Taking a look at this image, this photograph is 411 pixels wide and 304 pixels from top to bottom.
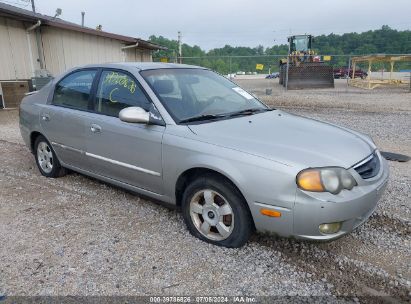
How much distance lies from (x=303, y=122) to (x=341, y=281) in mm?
1546

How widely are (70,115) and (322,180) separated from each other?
2991 mm

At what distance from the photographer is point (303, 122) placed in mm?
3484

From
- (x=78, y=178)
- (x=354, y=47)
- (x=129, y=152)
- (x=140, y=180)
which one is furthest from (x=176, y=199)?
(x=354, y=47)

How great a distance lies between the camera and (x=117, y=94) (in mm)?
3703

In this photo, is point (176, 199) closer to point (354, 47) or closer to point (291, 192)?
point (291, 192)

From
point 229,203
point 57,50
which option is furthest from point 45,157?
point 57,50

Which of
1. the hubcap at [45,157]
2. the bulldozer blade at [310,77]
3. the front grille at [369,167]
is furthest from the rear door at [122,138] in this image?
the bulldozer blade at [310,77]

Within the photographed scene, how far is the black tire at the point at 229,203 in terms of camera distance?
2793mm

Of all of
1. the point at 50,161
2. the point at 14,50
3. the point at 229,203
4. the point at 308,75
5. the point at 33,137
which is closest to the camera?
the point at 229,203

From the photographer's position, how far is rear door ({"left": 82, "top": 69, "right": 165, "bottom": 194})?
3.30 m

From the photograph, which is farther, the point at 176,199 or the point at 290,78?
the point at 290,78

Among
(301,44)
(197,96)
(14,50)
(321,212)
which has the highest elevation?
(301,44)

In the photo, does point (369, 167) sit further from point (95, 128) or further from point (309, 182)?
point (95, 128)

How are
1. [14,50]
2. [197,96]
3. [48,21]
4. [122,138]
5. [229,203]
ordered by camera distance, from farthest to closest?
1. [48,21]
2. [14,50]
3. [197,96]
4. [122,138]
5. [229,203]
